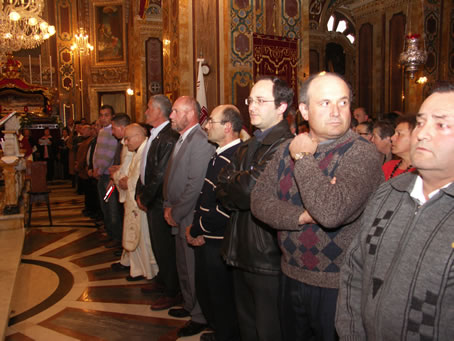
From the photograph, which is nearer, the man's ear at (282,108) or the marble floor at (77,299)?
the man's ear at (282,108)

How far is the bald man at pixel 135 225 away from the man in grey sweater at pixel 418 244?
3208 millimetres

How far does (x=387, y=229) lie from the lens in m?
1.36

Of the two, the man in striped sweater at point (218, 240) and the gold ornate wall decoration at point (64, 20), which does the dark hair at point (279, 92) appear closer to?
the man in striped sweater at point (218, 240)

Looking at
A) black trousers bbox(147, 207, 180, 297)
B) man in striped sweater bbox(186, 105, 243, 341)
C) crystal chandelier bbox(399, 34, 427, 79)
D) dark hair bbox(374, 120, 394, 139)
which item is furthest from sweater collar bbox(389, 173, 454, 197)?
crystal chandelier bbox(399, 34, 427, 79)

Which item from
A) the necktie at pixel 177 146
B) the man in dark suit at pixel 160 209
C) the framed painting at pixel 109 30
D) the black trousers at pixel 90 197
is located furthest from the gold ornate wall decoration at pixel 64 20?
the necktie at pixel 177 146

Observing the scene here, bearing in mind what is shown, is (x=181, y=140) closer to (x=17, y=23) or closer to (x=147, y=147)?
(x=147, y=147)

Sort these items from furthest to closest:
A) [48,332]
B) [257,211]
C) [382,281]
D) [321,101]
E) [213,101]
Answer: [213,101]
[48,332]
[257,211]
[321,101]
[382,281]

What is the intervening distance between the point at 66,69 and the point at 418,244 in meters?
19.6

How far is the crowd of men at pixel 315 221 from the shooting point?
126 cm

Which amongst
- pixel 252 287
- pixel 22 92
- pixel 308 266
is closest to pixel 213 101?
pixel 252 287

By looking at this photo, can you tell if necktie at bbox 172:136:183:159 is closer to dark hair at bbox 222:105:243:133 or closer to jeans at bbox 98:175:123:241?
dark hair at bbox 222:105:243:133

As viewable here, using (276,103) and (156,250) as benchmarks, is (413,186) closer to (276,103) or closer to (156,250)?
(276,103)

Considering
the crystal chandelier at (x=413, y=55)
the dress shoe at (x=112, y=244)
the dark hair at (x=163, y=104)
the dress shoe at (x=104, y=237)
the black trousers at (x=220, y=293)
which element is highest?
the crystal chandelier at (x=413, y=55)

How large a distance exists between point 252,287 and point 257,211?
0.56m
